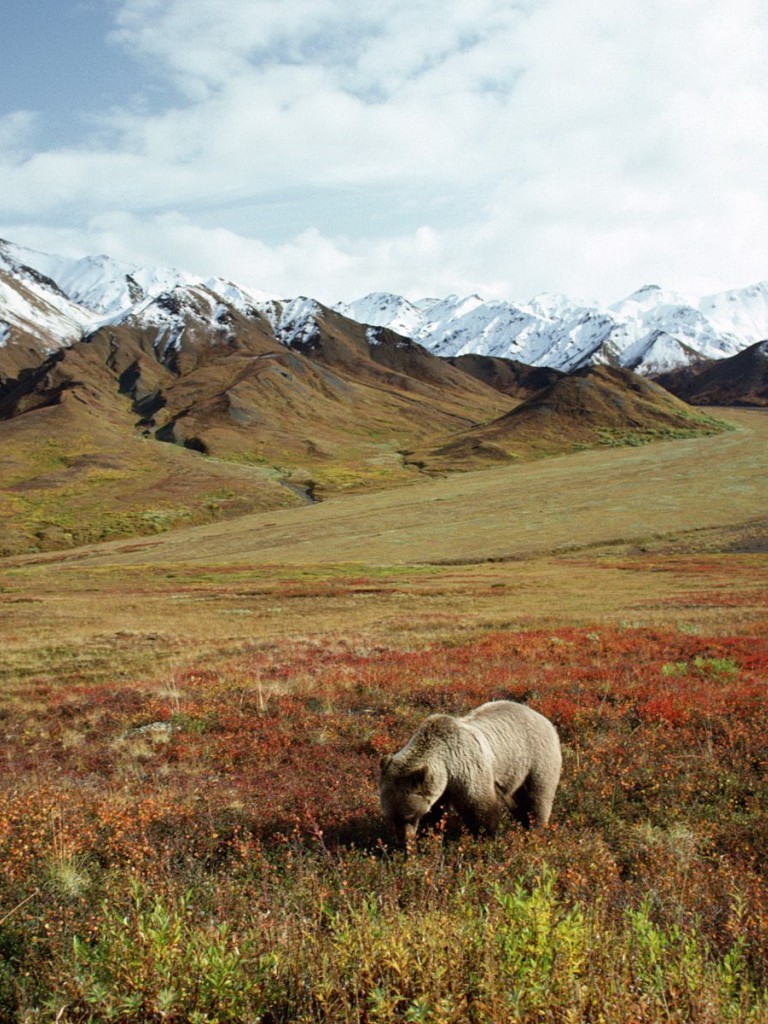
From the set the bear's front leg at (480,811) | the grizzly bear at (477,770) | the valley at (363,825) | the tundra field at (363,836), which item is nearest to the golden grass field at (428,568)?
the valley at (363,825)

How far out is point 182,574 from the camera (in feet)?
213

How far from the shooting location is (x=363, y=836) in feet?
22.0

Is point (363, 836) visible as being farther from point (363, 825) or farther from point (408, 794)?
point (408, 794)

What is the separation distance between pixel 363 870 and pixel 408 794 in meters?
0.78

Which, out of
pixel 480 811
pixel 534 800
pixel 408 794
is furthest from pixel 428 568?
pixel 408 794

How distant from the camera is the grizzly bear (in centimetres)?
605

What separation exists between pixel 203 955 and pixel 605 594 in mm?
40719

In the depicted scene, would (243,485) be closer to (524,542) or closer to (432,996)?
(524,542)

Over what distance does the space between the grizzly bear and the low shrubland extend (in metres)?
0.29

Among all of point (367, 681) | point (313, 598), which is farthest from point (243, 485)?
point (367, 681)

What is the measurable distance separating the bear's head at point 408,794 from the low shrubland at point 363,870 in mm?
221

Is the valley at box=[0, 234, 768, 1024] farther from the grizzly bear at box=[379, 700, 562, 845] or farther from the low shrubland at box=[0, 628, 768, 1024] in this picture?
the grizzly bear at box=[379, 700, 562, 845]

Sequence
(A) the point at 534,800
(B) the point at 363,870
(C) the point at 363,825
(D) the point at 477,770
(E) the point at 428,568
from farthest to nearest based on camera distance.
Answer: (E) the point at 428,568
(C) the point at 363,825
(A) the point at 534,800
(D) the point at 477,770
(B) the point at 363,870

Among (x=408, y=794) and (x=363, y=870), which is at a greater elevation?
(x=408, y=794)
